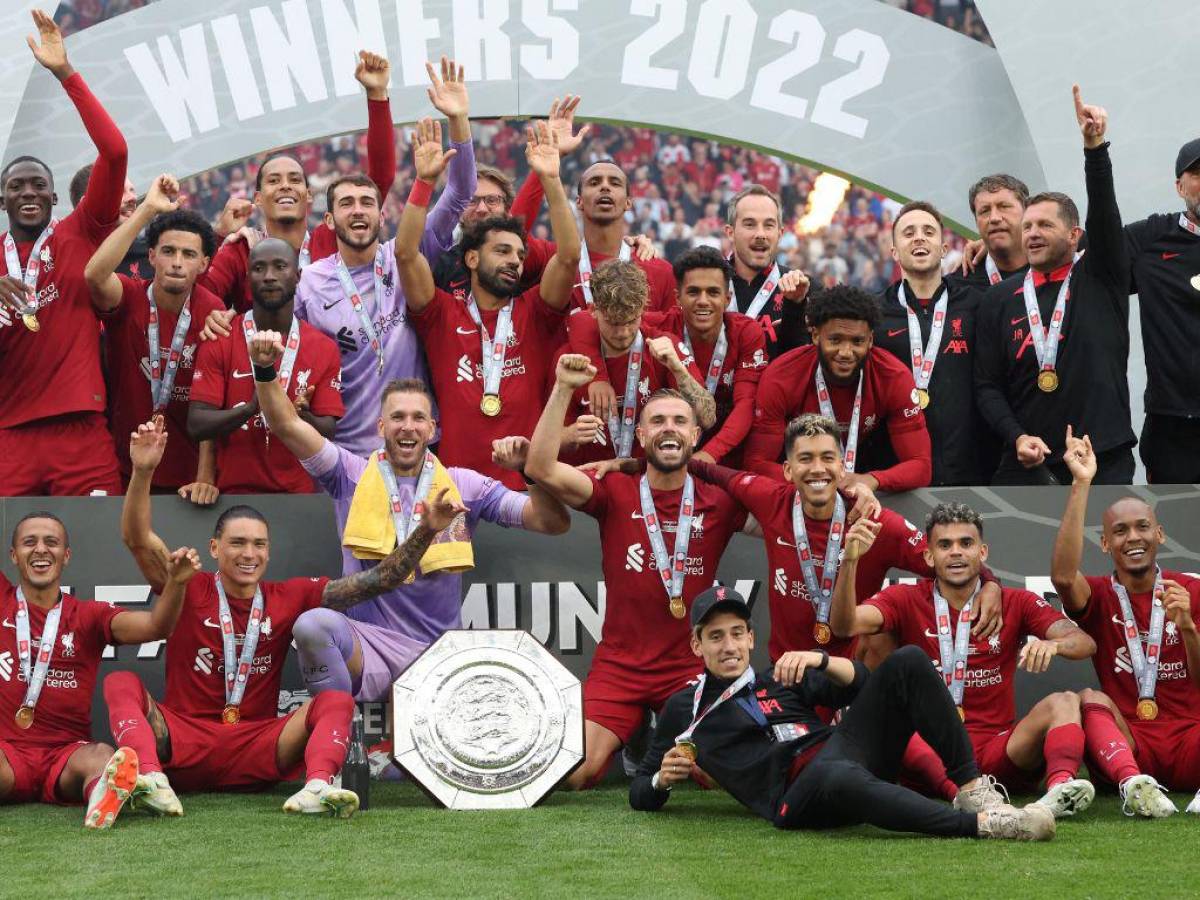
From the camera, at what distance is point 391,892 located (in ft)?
16.0

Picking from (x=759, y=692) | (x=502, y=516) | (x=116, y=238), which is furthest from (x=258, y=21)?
(x=759, y=692)

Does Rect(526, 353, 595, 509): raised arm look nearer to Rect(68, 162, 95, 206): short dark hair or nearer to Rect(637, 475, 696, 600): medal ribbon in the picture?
Rect(637, 475, 696, 600): medal ribbon

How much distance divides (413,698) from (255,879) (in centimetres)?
148

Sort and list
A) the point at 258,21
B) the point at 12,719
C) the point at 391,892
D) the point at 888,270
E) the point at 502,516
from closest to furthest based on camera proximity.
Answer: the point at 391,892 < the point at 12,719 < the point at 502,516 < the point at 258,21 < the point at 888,270

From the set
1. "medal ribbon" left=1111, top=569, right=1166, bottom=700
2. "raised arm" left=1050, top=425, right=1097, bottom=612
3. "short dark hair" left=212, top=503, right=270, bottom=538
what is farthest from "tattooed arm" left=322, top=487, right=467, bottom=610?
"medal ribbon" left=1111, top=569, right=1166, bottom=700

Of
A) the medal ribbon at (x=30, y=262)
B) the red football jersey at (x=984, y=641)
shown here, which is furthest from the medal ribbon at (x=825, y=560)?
Answer: the medal ribbon at (x=30, y=262)

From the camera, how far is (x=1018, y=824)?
5547 mm

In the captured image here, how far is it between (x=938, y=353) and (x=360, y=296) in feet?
8.83

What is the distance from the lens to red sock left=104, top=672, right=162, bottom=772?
639 centimetres

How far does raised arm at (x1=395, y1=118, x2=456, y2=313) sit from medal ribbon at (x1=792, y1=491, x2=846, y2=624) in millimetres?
Result: 2084

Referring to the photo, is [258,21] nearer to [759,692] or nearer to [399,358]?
[399,358]

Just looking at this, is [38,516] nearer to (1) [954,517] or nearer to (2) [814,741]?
(2) [814,741]

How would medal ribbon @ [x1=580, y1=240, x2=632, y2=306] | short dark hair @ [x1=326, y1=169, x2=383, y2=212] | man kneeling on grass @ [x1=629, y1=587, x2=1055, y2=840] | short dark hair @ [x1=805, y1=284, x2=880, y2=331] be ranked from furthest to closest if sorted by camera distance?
medal ribbon @ [x1=580, y1=240, x2=632, y2=306] → short dark hair @ [x1=326, y1=169, x2=383, y2=212] → short dark hair @ [x1=805, y1=284, x2=880, y2=331] → man kneeling on grass @ [x1=629, y1=587, x2=1055, y2=840]

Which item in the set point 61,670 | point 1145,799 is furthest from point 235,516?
point 1145,799
